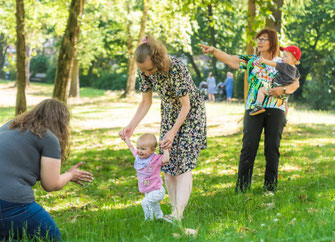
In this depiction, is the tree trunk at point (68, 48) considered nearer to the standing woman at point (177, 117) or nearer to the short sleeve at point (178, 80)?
the standing woman at point (177, 117)

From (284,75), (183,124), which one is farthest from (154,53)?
(284,75)

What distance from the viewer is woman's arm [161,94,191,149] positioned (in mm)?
4453

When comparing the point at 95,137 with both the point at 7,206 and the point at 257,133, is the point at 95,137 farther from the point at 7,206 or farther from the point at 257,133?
the point at 7,206

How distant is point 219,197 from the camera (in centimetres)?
576

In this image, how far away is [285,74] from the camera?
560 cm

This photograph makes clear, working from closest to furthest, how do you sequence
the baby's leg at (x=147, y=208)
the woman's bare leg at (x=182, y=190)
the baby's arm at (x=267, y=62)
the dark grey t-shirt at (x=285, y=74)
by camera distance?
1. the baby's leg at (x=147, y=208)
2. the woman's bare leg at (x=182, y=190)
3. the baby's arm at (x=267, y=62)
4. the dark grey t-shirt at (x=285, y=74)

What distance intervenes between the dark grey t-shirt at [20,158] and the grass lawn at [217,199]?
71 centimetres

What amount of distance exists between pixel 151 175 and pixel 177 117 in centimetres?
66

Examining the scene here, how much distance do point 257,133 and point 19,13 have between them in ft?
39.0

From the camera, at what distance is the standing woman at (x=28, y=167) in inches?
142

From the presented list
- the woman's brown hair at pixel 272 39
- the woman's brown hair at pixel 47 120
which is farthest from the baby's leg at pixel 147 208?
the woman's brown hair at pixel 272 39

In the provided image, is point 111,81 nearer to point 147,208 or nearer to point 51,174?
point 147,208

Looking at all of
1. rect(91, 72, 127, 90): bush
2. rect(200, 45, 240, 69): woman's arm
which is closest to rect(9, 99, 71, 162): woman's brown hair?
rect(200, 45, 240, 69): woman's arm

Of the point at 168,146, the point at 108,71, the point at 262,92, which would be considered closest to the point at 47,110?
the point at 168,146
